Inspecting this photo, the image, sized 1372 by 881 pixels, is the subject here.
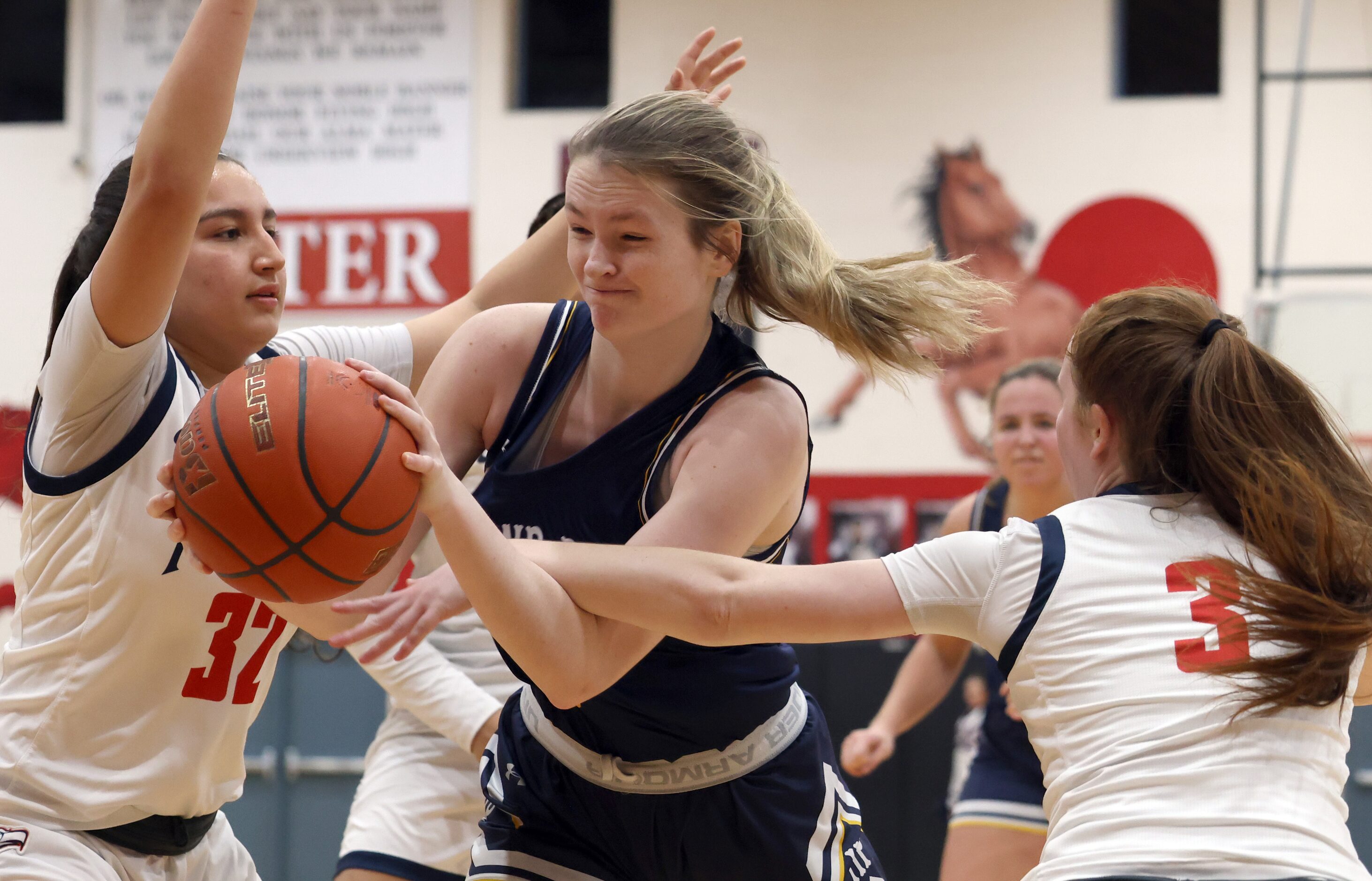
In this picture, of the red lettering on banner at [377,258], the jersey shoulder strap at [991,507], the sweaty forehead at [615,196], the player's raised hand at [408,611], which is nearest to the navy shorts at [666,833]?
the player's raised hand at [408,611]

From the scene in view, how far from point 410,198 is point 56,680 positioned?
6.16m

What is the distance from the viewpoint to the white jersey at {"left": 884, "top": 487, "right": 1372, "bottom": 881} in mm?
1618

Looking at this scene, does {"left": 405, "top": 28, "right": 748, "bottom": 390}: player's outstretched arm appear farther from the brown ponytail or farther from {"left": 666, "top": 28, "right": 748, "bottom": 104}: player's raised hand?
the brown ponytail

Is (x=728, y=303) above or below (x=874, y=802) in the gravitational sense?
above

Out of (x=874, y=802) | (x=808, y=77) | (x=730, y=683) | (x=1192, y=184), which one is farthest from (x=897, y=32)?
(x=730, y=683)

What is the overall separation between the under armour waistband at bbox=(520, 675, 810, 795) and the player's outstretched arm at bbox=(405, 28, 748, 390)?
0.87 m

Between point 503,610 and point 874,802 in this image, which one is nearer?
point 503,610

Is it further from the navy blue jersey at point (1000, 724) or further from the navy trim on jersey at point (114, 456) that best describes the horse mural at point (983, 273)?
the navy trim on jersey at point (114, 456)

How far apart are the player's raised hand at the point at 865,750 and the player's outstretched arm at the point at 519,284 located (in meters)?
1.56

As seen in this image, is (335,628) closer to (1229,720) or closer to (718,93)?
(718,93)

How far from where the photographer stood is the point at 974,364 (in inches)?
297

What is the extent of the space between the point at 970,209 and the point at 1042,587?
6095mm

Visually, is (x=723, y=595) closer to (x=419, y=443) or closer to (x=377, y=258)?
(x=419, y=443)

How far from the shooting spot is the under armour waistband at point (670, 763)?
2.26 meters
